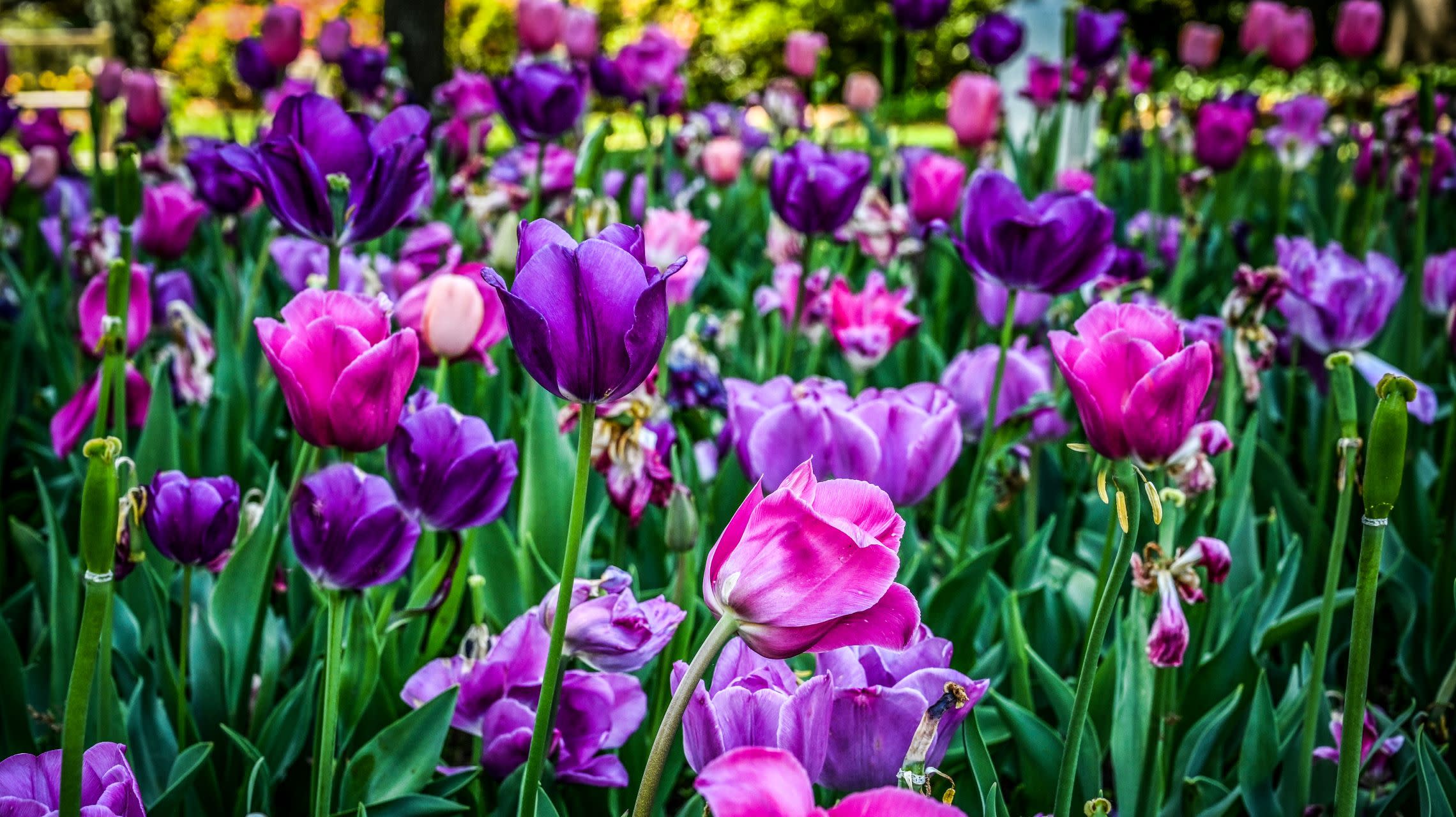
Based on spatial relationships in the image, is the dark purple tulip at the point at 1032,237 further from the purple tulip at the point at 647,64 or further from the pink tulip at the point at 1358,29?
the pink tulip at the point at 1358,29

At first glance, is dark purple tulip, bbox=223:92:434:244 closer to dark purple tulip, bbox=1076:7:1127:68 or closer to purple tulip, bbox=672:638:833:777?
purple tulip, bbox=672:638:833:777

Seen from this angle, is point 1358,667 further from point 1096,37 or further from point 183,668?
point 1096,37

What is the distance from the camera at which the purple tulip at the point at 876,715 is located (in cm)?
74

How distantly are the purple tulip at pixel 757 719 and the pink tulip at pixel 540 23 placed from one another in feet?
9.92

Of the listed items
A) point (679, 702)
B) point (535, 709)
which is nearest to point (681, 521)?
point (535, 709)

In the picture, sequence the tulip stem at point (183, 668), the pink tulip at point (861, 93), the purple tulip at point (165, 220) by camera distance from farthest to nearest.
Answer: the pink tulip at point (861, 93) < the purple tulip at point (165, 220) < the tulip stem at point (183, 668)

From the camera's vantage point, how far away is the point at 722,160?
10.7 feet

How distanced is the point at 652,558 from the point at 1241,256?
193 cm

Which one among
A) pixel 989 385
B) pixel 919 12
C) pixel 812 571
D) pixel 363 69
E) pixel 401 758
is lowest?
pixel 401 758

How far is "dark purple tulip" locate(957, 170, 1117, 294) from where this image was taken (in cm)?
125

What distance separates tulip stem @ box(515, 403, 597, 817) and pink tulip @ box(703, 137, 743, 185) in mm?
2616

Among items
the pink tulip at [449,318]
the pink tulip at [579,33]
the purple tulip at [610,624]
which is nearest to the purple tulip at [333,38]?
the pink tulip at [579,33]

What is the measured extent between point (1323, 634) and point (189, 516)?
98 centimetres

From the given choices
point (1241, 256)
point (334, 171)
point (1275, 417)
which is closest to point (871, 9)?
point (1241, 256)
